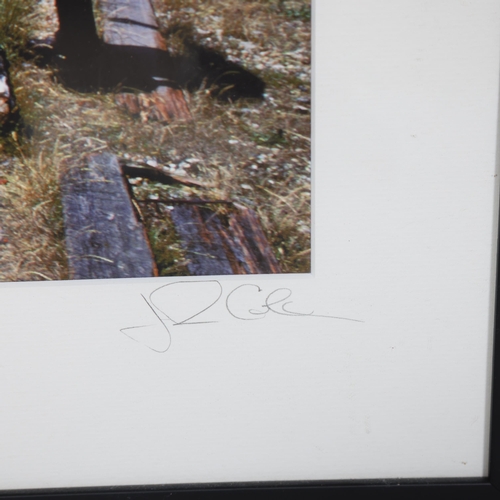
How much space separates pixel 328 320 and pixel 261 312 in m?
0.11

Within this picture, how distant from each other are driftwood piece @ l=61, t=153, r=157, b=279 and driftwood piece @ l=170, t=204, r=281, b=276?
0.06 meters

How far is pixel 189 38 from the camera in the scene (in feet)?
2.14

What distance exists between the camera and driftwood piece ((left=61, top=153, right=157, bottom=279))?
67cm

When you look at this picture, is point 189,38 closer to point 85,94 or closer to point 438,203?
point 85,94

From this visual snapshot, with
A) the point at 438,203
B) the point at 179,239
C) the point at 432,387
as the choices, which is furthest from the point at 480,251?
the point at 179,239

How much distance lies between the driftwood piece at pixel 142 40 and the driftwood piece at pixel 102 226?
0.09 meters

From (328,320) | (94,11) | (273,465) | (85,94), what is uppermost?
(94,11)

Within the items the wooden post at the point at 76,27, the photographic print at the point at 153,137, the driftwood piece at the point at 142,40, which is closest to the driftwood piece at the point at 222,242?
the photographic print at the point at 153,137

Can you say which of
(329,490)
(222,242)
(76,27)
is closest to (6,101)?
(76,27)

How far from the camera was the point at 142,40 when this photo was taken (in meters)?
0.65

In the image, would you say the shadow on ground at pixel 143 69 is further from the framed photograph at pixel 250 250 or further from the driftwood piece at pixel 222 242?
the driftwood piece at pixel 222 242
